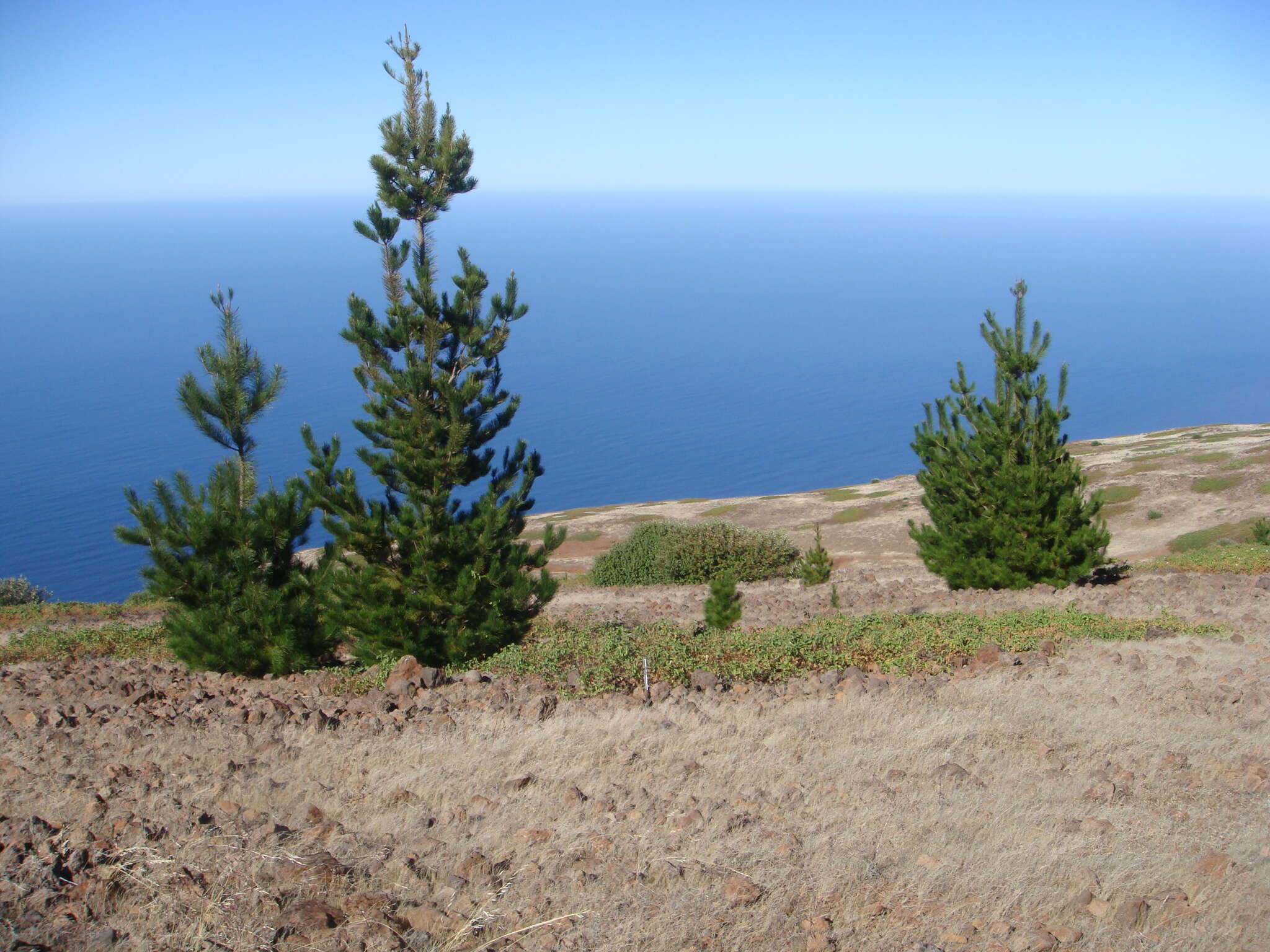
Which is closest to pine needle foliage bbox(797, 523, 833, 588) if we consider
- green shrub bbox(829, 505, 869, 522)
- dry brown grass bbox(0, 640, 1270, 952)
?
dry brown grass bbox(0, 640, 1270, 952)

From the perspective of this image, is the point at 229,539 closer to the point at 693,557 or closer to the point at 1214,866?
the point at 1214,866

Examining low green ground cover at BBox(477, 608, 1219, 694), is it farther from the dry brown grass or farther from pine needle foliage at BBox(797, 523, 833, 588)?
pine needle foliage at BBox(797, 523, 833, 588)

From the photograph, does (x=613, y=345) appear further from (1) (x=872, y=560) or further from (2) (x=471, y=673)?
(2) (x=471, y=673)

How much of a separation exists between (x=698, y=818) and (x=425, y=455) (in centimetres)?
611

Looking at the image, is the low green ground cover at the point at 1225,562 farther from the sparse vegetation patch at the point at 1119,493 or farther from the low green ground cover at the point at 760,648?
the sparse vegetation patch at the point at 1119,493

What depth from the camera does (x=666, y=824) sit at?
18.2ft

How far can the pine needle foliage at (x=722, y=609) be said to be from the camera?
1238cm

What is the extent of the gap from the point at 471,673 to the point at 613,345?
174996 millimetres

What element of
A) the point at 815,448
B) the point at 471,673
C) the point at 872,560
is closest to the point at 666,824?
the point at 471,673

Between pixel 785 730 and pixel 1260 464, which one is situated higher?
pixel 785 730

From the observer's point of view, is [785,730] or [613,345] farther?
[613,345]

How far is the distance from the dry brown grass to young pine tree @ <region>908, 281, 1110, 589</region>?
762 cm

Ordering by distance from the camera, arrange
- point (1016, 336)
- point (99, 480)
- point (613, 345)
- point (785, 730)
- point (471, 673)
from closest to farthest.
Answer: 1. point (785, 730)
2. point (471, 673)
3. point (1016, 336)
4. point (99, 480)
5. point (613, 345)

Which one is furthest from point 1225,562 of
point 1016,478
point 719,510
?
point 719,510
